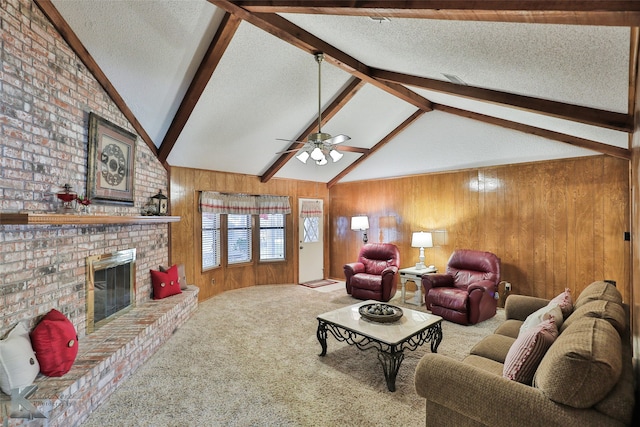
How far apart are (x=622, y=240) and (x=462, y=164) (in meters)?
2.27

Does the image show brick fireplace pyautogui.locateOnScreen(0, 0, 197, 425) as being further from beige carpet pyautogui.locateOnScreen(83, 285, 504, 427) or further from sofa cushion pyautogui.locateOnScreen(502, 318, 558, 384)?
sofa cushion pyautogui.locateOnScreen(502, 318, 558, 384)

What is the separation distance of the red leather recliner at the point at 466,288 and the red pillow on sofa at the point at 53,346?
409 cm

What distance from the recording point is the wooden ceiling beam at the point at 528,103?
263 centimetres

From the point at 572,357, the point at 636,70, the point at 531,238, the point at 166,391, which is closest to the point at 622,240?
the point at 531,238

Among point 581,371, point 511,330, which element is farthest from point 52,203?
point 511,330

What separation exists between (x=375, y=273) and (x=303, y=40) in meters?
4.04

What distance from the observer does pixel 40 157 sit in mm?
2398

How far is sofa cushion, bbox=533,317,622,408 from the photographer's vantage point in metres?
1.37

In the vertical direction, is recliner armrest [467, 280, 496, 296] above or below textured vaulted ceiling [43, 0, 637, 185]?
below

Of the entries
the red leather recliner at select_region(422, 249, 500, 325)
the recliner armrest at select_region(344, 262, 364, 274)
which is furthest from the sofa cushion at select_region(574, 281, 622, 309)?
the recliner armrest at select_region(344, 262, 364, 274)

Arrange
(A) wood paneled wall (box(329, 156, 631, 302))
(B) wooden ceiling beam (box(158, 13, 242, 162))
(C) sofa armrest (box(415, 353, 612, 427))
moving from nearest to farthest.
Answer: (C) sofa armrest (box(415, 353, 612, 427)), (B) wooden ceiling beam (box(158, 13, 242, 162)), (A) wood paneled wall (box(329, 156, 631, 302))

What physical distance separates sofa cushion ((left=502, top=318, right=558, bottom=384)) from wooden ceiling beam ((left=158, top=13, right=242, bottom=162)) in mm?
3291

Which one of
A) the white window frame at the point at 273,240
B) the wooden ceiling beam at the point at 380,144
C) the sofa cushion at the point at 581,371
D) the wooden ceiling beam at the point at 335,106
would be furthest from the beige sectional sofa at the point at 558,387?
the white window frame at the point at 273,240

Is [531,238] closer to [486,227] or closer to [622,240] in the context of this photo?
[486,227]
